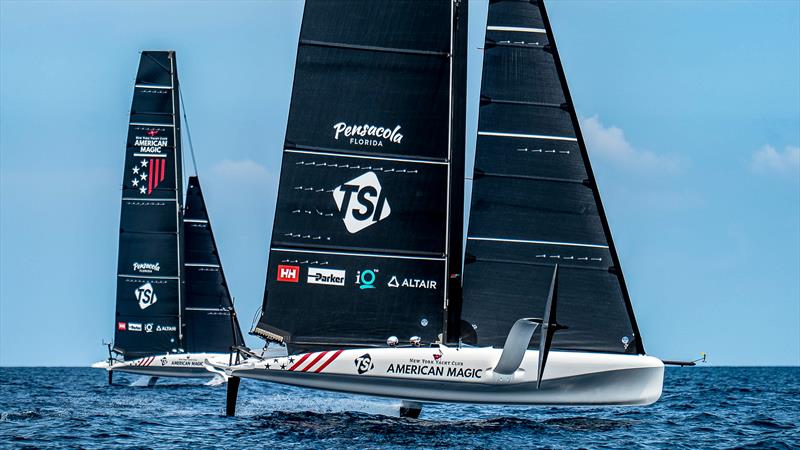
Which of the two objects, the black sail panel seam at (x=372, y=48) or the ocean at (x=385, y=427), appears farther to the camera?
the black sail panel seam at (x=372, y=48)

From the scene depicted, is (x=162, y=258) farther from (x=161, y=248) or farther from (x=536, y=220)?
(x=536, y=220)

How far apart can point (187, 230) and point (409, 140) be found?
2531 cm

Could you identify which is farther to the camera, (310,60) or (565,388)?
(310,60)

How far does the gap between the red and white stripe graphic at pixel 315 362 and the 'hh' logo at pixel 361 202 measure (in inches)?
98.7

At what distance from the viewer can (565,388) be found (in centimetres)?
2286

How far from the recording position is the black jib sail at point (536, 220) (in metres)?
23.5

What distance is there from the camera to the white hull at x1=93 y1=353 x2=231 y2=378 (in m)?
45.9

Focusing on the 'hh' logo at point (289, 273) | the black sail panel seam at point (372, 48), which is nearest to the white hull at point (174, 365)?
the 'hh' logo at point (289, 273)

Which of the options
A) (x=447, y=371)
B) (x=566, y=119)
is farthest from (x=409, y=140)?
(x=447, y=371)

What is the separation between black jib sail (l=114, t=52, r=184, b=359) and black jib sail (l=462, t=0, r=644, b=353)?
24.8m

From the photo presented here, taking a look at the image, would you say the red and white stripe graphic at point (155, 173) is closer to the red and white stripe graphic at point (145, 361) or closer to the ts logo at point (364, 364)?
the red and white stripe graphic at point (145, 361)

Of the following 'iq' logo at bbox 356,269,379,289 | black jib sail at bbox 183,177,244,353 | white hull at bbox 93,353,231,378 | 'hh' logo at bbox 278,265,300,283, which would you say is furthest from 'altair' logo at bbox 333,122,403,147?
black jib sail at bbox 183,177,244,353

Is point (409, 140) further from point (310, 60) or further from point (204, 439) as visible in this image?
point (204, 439)

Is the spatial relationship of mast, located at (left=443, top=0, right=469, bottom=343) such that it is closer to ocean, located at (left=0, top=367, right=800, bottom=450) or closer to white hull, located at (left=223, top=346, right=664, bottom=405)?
white hull, located at (left=223, top=346, right=664, bottom=405)
